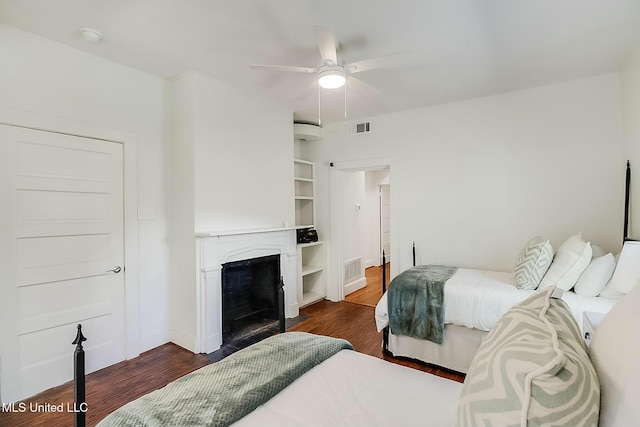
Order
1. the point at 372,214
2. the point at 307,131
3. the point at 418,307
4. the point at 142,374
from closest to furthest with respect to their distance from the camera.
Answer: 1. the point at 142,374
2. the point at 418,307
3. the point at 307,131
4. the point at 372,214

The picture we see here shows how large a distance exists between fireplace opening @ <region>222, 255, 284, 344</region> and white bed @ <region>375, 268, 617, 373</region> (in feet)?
4.72

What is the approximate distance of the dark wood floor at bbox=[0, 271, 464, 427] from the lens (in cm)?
211

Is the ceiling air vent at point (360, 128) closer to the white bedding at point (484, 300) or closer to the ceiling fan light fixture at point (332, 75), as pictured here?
the ceiling fan light fixture at point (332, 75)

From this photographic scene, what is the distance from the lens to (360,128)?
4551 mm

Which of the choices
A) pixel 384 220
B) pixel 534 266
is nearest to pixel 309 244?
pixel 534 266

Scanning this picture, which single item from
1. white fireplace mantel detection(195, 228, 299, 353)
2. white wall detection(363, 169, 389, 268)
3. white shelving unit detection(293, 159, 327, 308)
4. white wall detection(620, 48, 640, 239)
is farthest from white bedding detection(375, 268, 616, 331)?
white wall detection(363, 169, 389, 268)

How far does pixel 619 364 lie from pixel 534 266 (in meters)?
2.09

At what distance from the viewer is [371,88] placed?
3395mm

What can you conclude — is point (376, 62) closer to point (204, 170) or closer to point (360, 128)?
point (204, 170)

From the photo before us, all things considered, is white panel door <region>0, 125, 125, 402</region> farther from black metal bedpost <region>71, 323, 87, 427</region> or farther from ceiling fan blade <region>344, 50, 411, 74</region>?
ceiling fan blade <region>344, 50, 411, 74</region>

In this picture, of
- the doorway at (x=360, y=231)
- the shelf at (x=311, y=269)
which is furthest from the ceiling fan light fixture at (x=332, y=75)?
the shelf at (x=311, y=269)

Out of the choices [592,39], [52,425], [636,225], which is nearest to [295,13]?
[592,39]

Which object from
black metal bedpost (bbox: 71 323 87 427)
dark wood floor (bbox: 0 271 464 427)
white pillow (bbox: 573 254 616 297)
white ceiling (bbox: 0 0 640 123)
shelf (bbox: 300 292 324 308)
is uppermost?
white ceiling (bbox: 0 0 640 123)

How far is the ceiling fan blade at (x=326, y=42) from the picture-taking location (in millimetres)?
1895
